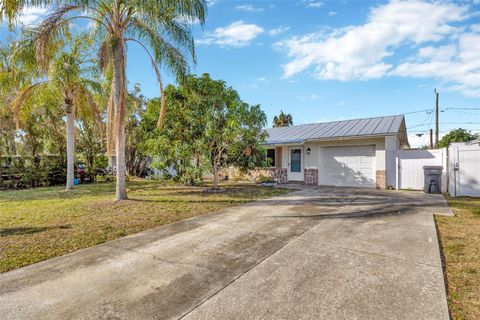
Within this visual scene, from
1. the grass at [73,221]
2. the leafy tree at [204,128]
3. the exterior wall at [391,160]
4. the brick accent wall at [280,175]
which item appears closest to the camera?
the grass at [73,221]

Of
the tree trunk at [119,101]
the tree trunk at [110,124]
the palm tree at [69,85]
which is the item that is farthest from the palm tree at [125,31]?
the palm tree at [69,85]

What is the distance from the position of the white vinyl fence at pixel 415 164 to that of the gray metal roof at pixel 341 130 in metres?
1.36

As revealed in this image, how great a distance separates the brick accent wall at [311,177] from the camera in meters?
14.8

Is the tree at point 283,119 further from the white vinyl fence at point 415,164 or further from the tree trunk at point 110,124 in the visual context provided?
the tree trunk at point 110,124

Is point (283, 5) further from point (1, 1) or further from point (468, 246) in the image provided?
point (468, 246)

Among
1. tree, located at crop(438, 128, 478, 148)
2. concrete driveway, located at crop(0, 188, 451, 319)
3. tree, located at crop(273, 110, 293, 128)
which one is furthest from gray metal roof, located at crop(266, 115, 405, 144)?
tree, located at crop(438, 128, 478, 148)

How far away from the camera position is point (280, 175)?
16.2 m

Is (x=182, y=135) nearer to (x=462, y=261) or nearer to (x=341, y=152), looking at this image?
(x=341, y=152)

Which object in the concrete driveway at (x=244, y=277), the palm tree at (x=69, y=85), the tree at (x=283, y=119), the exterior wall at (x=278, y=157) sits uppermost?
the tree at (x=283, y=119)

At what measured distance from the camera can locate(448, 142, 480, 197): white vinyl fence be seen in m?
9.70

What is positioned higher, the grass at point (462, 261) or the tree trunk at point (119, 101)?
the tree trunk at point (119, 101)

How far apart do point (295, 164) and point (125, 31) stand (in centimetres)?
1136

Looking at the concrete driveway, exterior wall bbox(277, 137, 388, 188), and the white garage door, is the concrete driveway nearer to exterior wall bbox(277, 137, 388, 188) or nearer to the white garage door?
exterior wall bbox(277, 137, 388, 188)

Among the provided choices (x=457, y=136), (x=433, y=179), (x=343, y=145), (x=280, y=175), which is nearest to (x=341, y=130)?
(x=343, y=145)
